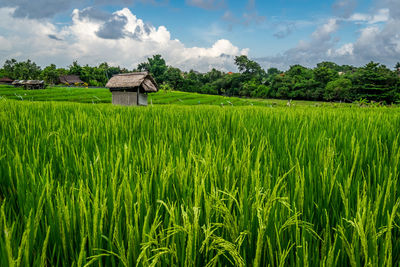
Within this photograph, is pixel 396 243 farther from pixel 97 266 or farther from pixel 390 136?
pixel 390 136

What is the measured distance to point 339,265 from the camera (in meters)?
0.51

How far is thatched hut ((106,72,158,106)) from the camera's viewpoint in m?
12.1

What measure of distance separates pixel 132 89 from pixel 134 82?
0.37m

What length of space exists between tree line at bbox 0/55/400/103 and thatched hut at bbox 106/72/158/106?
102ft

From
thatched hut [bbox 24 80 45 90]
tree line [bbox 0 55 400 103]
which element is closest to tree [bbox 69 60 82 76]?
tree line [bbox 0 55 400 103]

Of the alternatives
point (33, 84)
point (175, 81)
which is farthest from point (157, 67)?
point (33, 84)

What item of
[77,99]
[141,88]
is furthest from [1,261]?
[77,99]

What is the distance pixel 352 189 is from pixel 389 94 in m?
58.1

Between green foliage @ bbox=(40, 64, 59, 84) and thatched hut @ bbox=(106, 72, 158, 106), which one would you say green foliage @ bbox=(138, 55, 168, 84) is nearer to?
green foliage @ bbox=(40, 64, 59, 84)

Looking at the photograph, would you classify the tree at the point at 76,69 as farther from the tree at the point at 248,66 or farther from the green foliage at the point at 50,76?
the tree at the point at 248,66

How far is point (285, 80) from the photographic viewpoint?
66.9m

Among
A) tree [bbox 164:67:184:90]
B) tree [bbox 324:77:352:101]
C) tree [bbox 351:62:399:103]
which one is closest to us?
tree [bbox 351:62:399:103]

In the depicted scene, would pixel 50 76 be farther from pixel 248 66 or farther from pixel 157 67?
pixel 248 66

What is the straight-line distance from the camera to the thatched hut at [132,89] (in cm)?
1206
